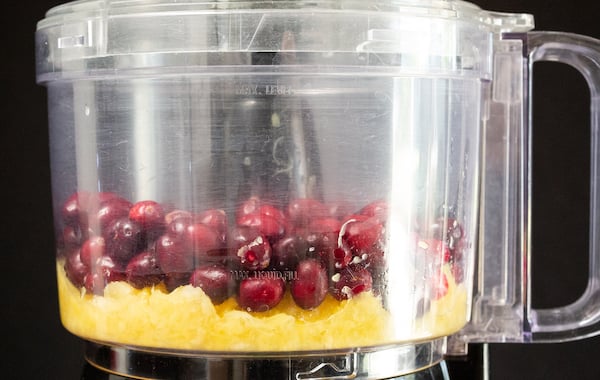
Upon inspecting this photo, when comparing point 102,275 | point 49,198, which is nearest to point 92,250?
point 102,275

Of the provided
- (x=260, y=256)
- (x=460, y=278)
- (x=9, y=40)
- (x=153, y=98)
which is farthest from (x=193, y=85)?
(x=9, y=40)

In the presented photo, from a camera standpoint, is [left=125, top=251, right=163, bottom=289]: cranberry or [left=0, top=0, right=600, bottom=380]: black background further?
[left=0, top=0, right=600, bottom=380]: black background

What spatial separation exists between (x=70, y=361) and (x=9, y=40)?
0.40m

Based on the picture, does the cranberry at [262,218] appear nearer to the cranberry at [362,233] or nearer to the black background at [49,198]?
the cranberry at [362,233]

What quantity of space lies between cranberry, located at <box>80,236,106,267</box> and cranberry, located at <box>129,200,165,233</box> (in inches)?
1.5

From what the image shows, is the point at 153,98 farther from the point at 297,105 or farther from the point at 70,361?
the point at 70,361

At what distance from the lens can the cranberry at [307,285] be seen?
838 millimetres

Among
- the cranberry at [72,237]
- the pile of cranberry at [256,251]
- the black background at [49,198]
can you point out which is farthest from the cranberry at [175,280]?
the black background at [49,198]

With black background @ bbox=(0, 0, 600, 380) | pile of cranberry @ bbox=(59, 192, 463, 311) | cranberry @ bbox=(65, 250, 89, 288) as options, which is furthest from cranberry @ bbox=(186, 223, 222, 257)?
black background @ bbox=(0, 0, 600, 380)

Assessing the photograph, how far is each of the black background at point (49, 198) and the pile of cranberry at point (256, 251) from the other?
0.50 meters

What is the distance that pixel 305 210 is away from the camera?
2.77 ft

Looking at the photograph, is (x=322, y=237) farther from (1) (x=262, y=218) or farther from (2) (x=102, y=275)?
(2) (x=102, y=275)

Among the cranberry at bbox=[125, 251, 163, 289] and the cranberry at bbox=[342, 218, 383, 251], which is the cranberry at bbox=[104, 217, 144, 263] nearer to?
the cranberry at bbox=[125, 251, 163, 289]

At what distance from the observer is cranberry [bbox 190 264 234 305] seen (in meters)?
0.84
